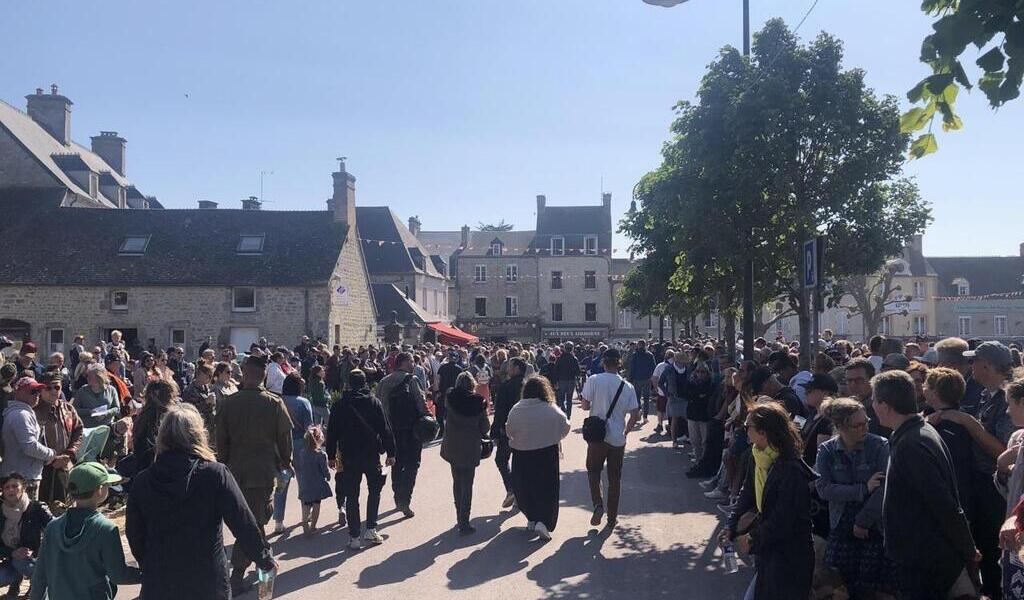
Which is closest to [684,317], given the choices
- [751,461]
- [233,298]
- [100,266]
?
[233,298]

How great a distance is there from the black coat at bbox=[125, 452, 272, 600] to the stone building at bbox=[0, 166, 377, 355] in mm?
30377

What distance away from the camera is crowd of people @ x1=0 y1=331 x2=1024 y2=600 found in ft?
14.5

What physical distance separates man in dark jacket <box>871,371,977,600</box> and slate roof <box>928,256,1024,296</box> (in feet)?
220

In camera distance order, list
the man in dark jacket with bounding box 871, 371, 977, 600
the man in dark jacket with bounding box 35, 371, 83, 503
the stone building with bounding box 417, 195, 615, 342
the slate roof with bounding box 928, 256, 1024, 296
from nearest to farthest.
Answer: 1. the man in dark jacket with bounding box 871, 371, 977, 600
2. the man in dark jacket with bounding box 35, 371, 83, 503
3. the stone building with bounding box 417, 195, 615, 342
4. the slate roof with bounding box 928, 256, 1024, 296

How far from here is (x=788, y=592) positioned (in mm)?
4711

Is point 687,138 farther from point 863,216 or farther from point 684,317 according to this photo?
point 684,317

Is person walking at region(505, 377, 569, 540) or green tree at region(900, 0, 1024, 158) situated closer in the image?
green tree at region(900, 0, 1024, 158)

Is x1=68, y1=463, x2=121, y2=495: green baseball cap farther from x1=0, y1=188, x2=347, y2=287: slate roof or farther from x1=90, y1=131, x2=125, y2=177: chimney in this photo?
x1=90, y1=131, x2=125, y2=177: chimney

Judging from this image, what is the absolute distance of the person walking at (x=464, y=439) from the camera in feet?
29.3

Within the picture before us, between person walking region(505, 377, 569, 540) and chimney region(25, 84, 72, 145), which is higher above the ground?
chimney region(25, 84, 72, 145)

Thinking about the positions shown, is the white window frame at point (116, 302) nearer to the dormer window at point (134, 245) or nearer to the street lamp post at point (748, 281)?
the dormer window at point (134, 245)

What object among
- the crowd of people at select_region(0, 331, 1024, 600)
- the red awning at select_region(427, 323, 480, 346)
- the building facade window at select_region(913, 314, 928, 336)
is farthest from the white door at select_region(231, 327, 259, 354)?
the building facade window at select_region(913, 314, 928, 336)

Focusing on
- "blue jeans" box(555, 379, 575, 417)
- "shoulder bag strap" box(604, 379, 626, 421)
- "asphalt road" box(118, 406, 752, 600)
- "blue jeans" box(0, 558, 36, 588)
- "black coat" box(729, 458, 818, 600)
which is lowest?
"asphalt road" box(118, 406, 752, 600)

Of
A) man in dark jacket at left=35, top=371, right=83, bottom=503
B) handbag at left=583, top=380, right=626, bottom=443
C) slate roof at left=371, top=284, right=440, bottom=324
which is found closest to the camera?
man in dark jacket at left=35, top=371, right=83, bottom=503
